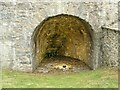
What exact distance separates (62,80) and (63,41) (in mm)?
7573

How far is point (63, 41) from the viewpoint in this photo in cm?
2202

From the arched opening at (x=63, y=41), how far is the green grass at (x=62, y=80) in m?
Result: 1.94

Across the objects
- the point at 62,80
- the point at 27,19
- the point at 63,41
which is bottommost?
the point at 63,41

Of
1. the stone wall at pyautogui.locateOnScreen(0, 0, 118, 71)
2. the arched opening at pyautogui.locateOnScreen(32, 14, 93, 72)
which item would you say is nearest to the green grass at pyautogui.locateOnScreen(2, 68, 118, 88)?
the stone wall at pyautogui.locateOnScreen(0, 0, 118, 71)

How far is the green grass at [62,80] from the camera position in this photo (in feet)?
43.0

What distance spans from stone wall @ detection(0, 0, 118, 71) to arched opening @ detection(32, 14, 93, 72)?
0.41 m

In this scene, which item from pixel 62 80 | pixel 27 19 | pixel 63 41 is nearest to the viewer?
pixel 62 80

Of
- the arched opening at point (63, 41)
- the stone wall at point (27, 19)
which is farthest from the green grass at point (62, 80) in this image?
the arched opening at point (63, 41)

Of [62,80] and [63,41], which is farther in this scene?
[63,41]

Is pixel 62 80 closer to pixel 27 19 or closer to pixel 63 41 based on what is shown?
pixel 27 19

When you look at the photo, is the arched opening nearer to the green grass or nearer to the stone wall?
the stone wall

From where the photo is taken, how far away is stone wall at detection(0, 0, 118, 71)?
1639 cm

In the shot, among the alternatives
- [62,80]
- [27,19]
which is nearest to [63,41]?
[27,19]

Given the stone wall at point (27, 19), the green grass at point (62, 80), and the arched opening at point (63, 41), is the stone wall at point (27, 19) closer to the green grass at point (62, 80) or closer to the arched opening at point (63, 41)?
the arched opening at point (63, 41)
